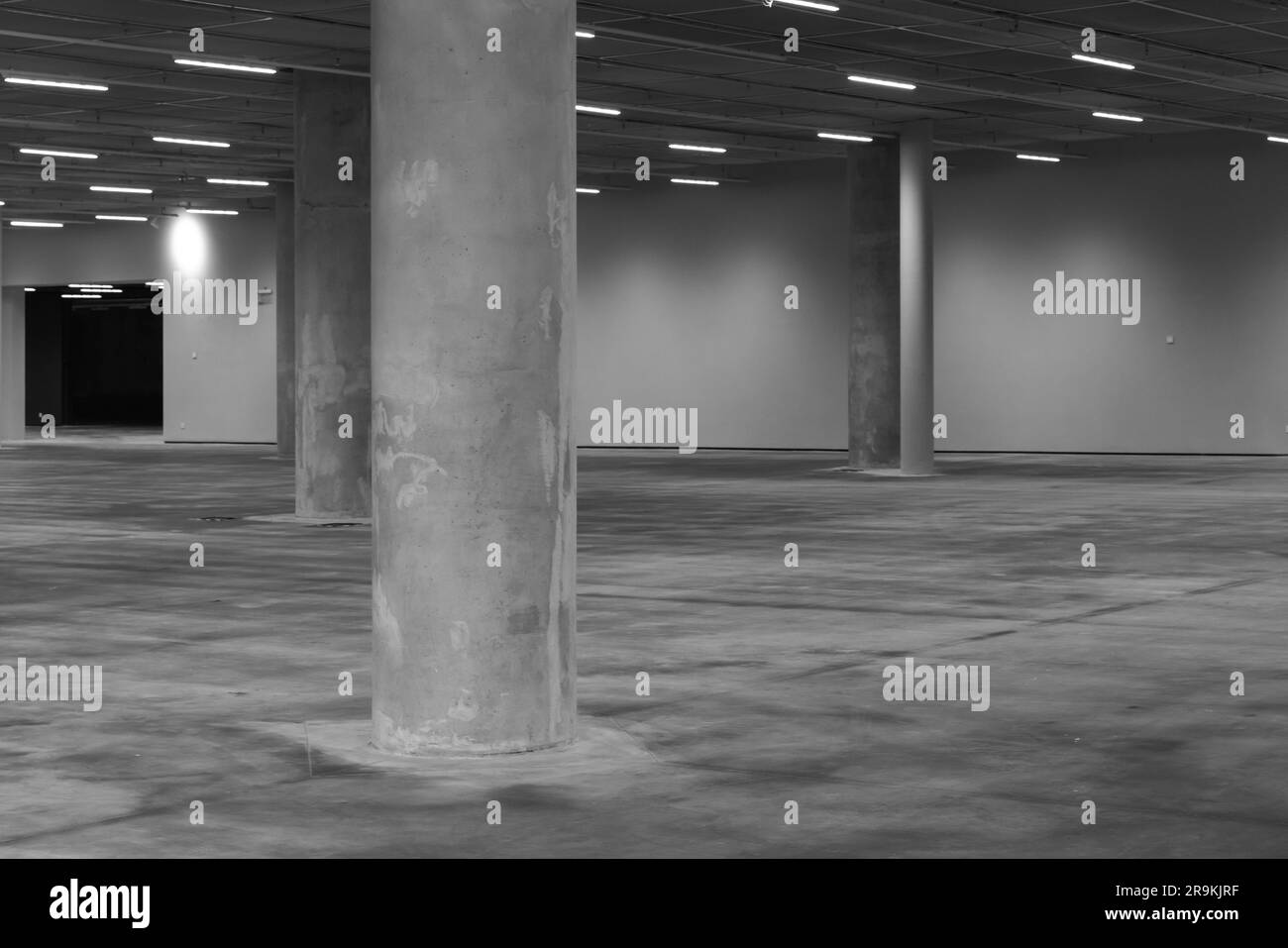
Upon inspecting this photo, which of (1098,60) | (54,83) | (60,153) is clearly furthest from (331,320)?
(60,153)

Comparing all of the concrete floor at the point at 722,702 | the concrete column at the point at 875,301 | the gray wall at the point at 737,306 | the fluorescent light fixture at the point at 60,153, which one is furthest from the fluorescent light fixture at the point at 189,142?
the concrete floor at the point at 722,702

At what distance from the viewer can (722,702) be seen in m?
11.1

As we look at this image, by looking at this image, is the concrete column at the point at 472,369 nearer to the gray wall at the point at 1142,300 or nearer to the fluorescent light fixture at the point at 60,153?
the fluorescent light fixture at the point at 60,153

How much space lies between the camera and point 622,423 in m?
49.9

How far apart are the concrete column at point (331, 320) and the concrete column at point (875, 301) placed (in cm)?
1502

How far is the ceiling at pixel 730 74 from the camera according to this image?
2469 centimetres

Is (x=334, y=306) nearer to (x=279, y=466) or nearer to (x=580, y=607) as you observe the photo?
(x=580, y=607)

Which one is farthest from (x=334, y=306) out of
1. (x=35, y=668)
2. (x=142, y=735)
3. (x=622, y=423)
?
(x=622, y=423)

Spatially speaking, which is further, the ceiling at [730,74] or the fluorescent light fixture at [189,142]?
the fluorescent light fixture at [189,142]

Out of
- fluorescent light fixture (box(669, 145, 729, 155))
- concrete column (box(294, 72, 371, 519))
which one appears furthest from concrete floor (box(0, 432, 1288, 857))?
fluorescent light fixture (box(669, 145, 729, 155))

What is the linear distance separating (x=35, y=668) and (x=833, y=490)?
2110 cm

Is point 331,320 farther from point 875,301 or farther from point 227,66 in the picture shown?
point 875,301

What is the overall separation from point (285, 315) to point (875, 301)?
1575cm
